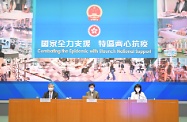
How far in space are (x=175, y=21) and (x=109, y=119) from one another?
3.58 m

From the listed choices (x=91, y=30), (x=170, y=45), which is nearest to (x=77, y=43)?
(x=91, y=30)

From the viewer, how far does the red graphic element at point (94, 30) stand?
764cm

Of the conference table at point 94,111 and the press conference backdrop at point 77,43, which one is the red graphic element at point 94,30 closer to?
the press conference backdrop at point 77,43

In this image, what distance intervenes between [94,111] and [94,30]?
2.88 m

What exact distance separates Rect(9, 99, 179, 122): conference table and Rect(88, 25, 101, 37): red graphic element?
8.96ft

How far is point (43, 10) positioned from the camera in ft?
25.2

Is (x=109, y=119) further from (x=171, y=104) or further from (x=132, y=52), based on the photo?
(x=132, y=52)

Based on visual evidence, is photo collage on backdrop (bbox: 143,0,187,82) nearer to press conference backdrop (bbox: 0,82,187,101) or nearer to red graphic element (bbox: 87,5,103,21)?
press conference backdrop (bbox: 0,82,187,101)

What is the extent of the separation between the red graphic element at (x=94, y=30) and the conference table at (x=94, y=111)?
2730 millimetres

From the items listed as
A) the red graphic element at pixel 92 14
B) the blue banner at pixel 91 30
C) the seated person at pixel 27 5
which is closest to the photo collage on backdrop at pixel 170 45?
the blue banner at pixel 91 30

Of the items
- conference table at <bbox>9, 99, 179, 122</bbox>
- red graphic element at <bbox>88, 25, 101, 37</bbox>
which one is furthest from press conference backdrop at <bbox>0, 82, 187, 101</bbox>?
conference table at <bbox>9, 99, 179, 122</bbox>

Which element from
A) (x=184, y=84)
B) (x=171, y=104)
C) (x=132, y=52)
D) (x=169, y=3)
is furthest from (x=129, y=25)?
(x=171, y=104)

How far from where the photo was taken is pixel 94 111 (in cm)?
528

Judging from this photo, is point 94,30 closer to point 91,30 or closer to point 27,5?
point 91,30
